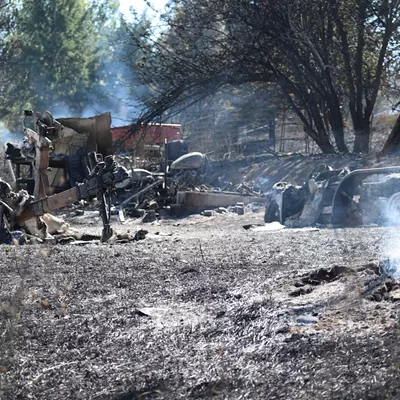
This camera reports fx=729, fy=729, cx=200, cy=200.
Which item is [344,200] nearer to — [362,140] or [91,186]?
[91,186]

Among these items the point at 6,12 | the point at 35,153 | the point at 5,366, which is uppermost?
the point at 6,12

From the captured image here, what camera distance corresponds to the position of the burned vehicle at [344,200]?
32.2 ft

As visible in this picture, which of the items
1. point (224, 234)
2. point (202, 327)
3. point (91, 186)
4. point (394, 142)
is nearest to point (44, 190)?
point (91, 186)

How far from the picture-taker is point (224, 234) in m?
10.2

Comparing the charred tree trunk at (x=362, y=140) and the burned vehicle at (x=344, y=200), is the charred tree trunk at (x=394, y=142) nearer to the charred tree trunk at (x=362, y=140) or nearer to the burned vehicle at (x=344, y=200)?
the charred tree trunk at (x=362, y=140)

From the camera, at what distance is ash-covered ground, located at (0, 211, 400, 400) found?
3.36m

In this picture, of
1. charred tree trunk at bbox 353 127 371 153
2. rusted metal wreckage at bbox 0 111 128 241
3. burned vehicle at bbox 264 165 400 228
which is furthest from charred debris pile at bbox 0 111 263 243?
charred tree trunk at bbox 353 127 371 153

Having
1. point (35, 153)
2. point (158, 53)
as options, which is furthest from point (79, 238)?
point (158, 53)

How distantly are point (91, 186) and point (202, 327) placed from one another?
4669 millimetres

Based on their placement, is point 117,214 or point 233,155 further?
point 233,155

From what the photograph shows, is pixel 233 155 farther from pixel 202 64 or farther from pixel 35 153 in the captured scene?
pixel 35 153

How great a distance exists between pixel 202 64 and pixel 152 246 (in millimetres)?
9462

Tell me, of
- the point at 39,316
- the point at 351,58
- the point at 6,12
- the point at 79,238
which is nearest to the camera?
the point at 39,316

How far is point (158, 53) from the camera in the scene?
16938 mm
